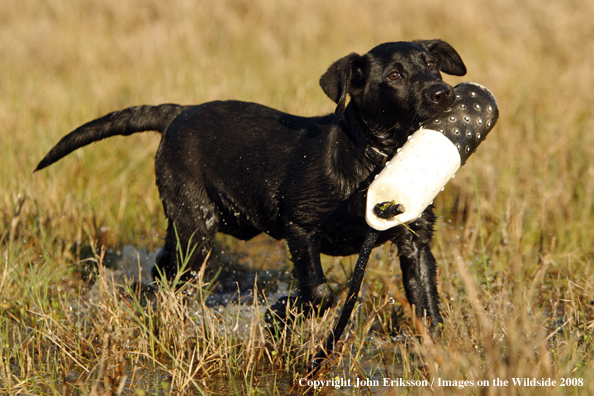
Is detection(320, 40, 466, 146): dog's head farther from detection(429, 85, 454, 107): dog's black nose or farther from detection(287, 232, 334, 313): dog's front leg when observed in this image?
detection(287, 232, 334, 313): dog's front leg

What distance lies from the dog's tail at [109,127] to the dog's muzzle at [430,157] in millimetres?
1910

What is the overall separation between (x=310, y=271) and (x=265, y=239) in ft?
6.30

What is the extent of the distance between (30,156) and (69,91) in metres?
2.06

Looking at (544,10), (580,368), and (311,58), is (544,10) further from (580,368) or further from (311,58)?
(580,368)

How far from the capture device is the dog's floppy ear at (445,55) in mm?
3617

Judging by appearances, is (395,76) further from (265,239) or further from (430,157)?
(265,239)

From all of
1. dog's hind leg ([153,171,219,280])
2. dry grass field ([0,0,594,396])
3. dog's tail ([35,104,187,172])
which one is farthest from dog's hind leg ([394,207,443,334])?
dog's tail ([35,104,187,172])

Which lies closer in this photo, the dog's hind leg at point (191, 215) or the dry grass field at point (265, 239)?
the dry grass field at point (265, 239)

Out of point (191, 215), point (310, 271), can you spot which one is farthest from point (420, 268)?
point (191, 215)

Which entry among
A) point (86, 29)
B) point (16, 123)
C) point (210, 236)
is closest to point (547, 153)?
point (210, 236)

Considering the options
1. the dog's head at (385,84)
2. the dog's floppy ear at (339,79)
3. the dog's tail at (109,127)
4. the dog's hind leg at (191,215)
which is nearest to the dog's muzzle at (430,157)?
the dog's head at (385,84)

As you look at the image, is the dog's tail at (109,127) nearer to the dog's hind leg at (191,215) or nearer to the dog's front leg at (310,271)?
the dog's hind leg at (191,215)

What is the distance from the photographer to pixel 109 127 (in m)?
4.12

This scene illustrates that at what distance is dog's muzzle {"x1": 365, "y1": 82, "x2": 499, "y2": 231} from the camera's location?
2678 millimetres
